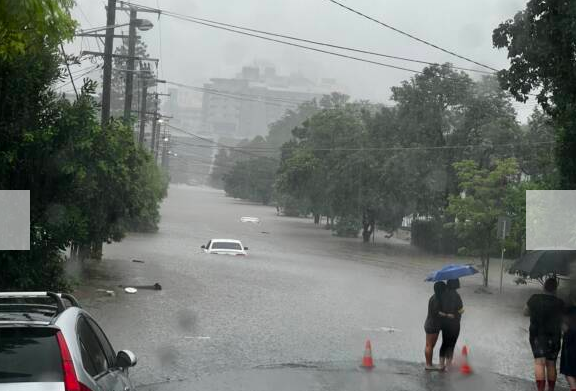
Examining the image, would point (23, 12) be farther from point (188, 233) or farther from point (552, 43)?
point (188, 233)

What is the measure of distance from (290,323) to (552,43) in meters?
8.55

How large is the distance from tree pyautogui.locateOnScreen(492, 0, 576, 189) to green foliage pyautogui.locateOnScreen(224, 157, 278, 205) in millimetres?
128731

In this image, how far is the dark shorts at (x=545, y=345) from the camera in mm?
13328

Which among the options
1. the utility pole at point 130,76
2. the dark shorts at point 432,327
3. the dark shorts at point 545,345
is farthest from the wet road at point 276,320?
the utility pole at point 130,76

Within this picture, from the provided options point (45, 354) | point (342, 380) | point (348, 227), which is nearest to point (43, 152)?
point (342, 380)

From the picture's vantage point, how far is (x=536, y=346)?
43.9 feet

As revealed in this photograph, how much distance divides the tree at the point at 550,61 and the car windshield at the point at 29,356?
1183cm

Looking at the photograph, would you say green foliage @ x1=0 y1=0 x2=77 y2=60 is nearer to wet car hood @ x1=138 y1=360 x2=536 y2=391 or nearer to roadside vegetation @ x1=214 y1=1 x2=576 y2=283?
wet car hood @ x1=138 y1=360 x2=536 y2=391

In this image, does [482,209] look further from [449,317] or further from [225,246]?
[449,317]

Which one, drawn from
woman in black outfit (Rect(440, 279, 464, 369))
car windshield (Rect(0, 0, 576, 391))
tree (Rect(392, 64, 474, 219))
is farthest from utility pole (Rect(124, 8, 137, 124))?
tree (Rect(392, 64, 474, 219))

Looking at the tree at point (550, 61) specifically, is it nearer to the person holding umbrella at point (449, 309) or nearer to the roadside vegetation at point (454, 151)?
the roadside vegetation at point (454, 151)

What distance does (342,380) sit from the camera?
14.0m

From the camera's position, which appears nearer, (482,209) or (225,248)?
(482,209)

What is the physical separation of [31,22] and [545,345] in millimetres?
7951
